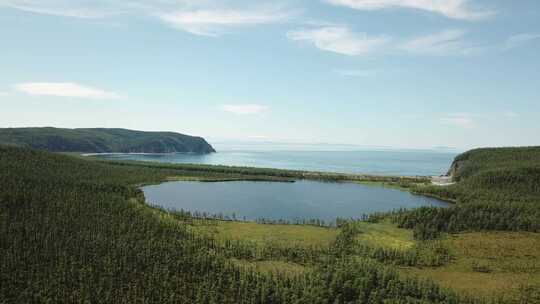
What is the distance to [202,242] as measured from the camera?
70875mm

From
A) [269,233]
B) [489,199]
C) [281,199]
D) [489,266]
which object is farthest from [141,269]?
[489,199]

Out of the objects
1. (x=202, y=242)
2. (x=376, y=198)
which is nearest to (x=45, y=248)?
(x=202, y=242)

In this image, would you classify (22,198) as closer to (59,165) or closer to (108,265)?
(108,265)

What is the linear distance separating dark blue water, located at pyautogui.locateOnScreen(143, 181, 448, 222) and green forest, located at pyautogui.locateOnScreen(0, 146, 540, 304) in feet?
40.7

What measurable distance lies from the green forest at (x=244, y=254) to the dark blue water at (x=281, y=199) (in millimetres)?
12396

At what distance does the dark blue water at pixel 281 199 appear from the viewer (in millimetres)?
109688

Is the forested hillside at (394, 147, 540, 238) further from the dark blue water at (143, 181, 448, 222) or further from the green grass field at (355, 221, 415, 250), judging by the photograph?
the dark blue water at (143, 181, 448, 222)

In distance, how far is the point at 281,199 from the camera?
132 meters

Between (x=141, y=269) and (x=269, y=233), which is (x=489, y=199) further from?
(x=141, y=269)

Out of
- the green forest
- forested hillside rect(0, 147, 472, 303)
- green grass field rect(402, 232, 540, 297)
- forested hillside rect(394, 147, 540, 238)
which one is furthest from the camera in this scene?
forested hillside rect(394, 147, 540, 238)

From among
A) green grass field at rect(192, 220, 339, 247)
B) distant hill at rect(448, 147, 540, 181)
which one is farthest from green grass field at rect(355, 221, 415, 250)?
distant hill at rect(448, 147, 540, 181)

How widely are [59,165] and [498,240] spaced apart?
456ft

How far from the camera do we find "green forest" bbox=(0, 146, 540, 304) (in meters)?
51.0

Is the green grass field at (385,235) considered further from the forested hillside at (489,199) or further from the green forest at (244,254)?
Answer: the forested hillside at (489,199)
